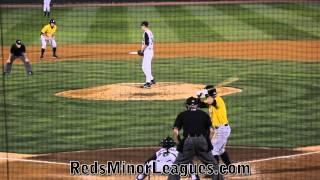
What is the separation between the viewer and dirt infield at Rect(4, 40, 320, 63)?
25.0m

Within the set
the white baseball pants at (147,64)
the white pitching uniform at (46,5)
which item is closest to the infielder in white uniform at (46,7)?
the white pitching uniform at (46,5)

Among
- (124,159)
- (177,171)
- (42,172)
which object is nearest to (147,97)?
(124,159)

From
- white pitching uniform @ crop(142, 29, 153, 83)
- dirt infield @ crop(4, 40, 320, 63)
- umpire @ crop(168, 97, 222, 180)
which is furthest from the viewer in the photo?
dirt infield @ crop(4, 40, 320, 63)

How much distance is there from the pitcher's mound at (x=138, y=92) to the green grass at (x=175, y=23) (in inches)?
394

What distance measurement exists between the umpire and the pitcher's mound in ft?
24.4

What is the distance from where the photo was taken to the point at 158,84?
1941 cm

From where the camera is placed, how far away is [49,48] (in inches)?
1089

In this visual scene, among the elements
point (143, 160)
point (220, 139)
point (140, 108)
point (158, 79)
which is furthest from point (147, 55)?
point (220, 139)

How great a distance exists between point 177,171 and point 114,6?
1054 inches

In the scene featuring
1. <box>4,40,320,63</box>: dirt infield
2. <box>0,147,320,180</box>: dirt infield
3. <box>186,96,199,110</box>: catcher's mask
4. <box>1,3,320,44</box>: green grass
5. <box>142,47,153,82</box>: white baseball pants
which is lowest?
<box>0,147,320,180</box>: dirt infield

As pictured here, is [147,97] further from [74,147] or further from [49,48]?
[49,48]

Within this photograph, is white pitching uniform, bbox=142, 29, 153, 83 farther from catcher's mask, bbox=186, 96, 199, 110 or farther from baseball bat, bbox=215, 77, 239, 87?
catcher's mask, bbox=186, 96, 199, 110

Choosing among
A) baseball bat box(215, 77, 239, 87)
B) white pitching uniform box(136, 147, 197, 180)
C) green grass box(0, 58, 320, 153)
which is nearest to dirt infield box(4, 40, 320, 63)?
green grass box(0, 58, 320, 153)

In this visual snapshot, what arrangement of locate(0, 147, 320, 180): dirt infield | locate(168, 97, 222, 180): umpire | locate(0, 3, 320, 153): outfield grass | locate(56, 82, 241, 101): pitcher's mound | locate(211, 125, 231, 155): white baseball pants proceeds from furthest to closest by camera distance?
1. locate(56, 82, 241, 101): pitcher's mound
2. locate(0, 3, 320, 153): outfield grass
3. locate(0, 147, 320, 180): dirt infield
4. locate(211, 125, 231, 155): white baseball pants
5. locate(168, 97, 222, 180): umpire
